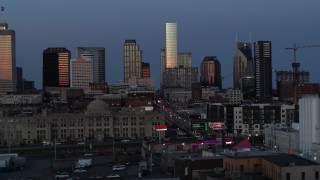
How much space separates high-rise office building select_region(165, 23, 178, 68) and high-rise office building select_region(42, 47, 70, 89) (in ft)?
84.4

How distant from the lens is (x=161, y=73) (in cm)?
12888

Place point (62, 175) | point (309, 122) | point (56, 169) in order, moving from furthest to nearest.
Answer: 1. point (309, 122)
2. point (56, 169)
3. point (62, 175)

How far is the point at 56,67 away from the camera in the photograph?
10738 cm

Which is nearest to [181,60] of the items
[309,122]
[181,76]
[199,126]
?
[181,76]

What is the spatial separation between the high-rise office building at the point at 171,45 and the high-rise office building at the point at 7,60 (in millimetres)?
32871

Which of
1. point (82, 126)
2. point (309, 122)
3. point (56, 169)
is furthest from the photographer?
point (82, 126)

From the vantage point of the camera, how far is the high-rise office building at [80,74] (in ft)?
349

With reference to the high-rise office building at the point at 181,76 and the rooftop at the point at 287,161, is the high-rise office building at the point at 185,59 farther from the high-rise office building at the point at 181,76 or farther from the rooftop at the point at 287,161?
the rooftop at the point at 287,161

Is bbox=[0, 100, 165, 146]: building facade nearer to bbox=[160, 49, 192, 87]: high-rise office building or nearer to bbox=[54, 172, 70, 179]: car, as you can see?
bbox=[54, 172, 70, 179]: car

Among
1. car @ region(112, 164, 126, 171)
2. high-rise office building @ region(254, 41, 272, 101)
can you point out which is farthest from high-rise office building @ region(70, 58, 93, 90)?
car @ region(112, 164, 126, 171)

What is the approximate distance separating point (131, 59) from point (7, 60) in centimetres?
2265

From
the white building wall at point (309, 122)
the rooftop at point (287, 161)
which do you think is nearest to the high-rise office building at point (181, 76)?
the white building wall at point (309, 122)

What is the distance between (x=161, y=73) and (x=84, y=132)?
289ft

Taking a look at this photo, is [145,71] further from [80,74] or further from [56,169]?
[56,169]
